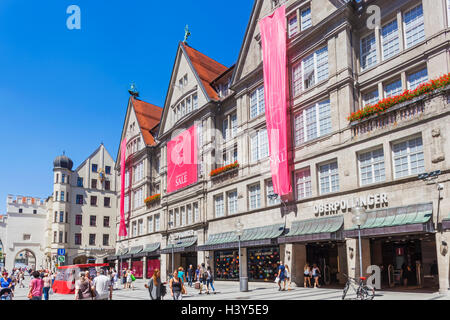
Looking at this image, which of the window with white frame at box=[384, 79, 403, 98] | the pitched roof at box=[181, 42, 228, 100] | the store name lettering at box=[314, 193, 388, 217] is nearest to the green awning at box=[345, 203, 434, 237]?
the store name lettering at box=[314, 193, 388, 217]

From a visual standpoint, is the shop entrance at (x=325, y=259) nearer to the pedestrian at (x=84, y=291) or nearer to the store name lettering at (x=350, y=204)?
the store name lettering at (x=350, y=204)

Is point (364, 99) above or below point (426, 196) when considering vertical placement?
above

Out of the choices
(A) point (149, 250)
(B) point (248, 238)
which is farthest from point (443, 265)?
(A) point (149, 250)

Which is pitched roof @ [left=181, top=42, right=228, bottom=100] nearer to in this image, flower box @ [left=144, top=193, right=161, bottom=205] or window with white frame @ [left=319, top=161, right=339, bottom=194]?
flower box @ [left=144, top=193, right=161, bottom=205]

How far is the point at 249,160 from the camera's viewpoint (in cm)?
3516

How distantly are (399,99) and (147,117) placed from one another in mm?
42731

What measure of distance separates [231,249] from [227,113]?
1239 cm

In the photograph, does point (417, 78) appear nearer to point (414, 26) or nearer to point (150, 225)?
A: point (414, 26)

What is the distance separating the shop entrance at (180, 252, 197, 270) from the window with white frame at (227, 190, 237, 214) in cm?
920

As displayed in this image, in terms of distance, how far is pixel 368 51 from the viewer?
27.4 m

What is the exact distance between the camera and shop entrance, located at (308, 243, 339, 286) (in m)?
30.7

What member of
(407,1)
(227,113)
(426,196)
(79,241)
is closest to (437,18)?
(407,1)

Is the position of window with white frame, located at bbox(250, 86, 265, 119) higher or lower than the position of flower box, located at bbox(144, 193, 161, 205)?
higher

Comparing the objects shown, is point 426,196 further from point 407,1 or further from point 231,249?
point 231,249
